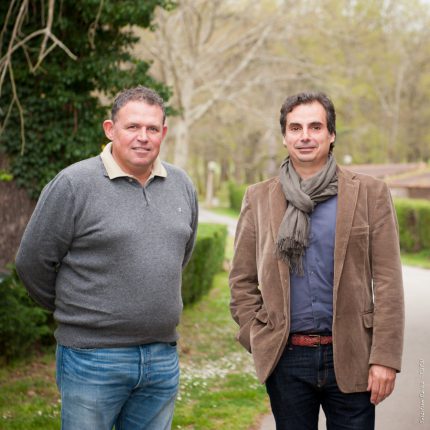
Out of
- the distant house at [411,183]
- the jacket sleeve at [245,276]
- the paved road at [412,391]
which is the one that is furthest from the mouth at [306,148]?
the distant house at [411,183]

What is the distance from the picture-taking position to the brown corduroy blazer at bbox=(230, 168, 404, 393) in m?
3.07

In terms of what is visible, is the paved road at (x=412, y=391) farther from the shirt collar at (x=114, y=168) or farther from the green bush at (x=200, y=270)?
the green bush at (x=200, y=270)

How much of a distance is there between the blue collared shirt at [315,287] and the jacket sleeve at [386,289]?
0.19 metres

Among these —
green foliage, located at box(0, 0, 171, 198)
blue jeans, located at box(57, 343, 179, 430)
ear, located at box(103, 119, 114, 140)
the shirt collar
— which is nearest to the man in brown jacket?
blue jeans, located at box(57, 343, 179, 430)

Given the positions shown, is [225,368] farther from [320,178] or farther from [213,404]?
[320,178]

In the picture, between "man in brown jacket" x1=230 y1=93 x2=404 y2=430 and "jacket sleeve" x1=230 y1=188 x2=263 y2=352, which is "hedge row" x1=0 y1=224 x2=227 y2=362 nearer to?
A: "jacket sleeve" x1=230 y1=188 x2=263 y2=352

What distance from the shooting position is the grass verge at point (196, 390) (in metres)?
5.61

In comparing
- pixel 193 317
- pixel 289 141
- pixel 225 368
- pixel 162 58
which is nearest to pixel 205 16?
pixel 162 58

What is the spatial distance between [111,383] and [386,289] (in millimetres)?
1242

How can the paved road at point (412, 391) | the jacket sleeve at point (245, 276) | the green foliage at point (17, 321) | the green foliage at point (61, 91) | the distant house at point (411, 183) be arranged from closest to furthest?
the jacket sleeve at point (245, 276)
the paved road at point (412, 391)
the green foliage at point (17, 321)
the green foliage at point (61, 91)
the distant house at point (411, 183)

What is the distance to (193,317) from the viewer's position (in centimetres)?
1079

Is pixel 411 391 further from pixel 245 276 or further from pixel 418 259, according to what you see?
pixel 418 259

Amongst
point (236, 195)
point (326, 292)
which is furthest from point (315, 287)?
point (236, 195)

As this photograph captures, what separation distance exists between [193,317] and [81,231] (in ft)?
26.1
